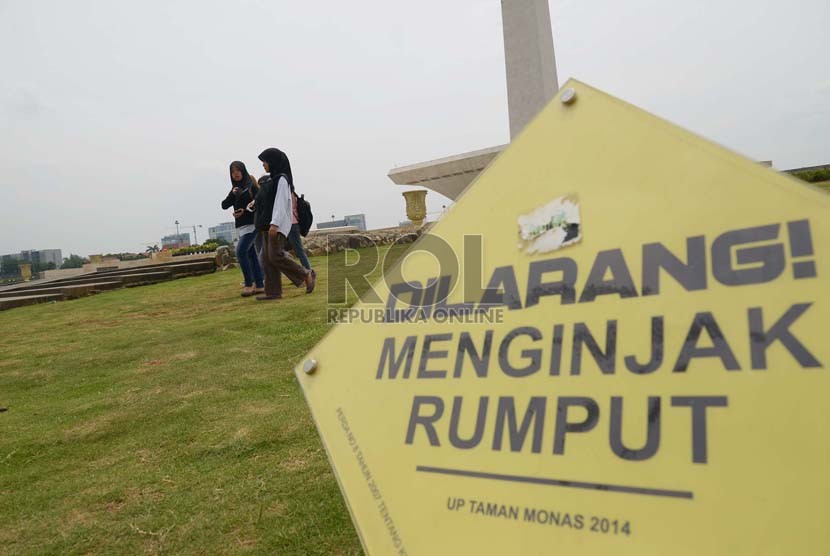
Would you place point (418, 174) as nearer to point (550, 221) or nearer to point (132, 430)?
point (132, 430)

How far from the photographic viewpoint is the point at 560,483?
3.66ft

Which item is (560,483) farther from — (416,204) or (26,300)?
(416,204)

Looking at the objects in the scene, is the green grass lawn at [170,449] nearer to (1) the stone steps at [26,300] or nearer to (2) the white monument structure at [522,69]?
(2) the white monument structure at [522,69]

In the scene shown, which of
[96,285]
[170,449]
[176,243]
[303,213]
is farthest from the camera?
[176,243]

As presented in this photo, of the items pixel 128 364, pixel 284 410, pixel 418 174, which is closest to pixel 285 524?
pixel 284 410

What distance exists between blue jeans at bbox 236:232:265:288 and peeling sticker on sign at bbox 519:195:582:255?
642cm

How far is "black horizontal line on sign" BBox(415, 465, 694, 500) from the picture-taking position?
1.01 meters

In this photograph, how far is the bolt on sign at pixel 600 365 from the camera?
978mm

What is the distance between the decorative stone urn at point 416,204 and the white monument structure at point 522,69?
8192 mm

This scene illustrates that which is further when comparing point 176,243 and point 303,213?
point 176,243

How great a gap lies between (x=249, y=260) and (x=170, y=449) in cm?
530

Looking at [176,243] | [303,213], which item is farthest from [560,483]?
[176,243]

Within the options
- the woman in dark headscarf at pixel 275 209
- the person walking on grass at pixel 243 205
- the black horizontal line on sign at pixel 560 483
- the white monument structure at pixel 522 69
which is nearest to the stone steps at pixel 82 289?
the person walking on grass at pixel 243 205

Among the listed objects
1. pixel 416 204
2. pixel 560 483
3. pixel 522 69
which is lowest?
pixel 560 483
